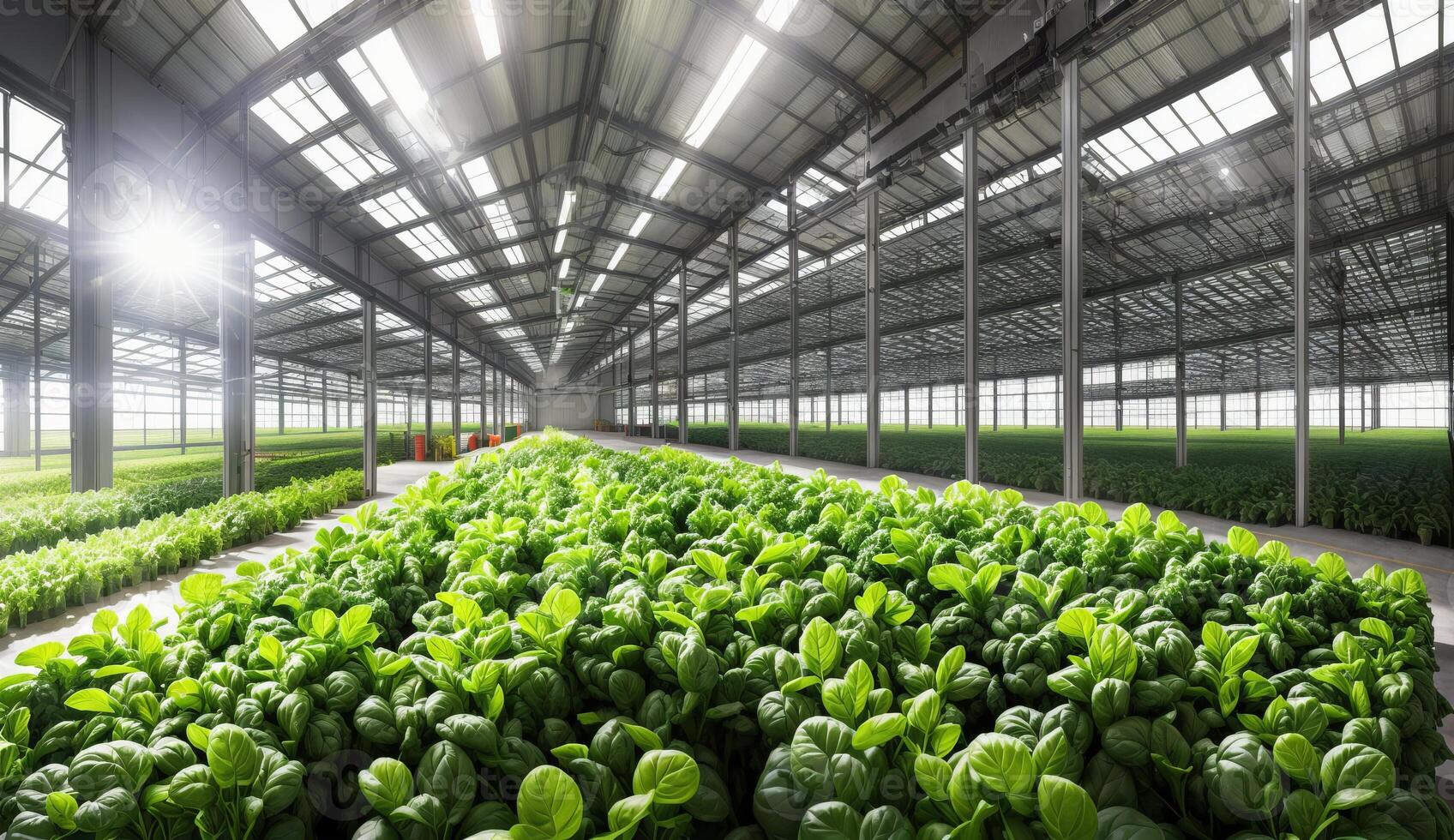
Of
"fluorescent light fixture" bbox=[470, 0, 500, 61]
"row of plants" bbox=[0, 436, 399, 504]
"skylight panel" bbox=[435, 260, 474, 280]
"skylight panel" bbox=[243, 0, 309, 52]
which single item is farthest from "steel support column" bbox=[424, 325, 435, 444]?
"fluorescent light fixture" bbox=[470, 0, 500, 61]

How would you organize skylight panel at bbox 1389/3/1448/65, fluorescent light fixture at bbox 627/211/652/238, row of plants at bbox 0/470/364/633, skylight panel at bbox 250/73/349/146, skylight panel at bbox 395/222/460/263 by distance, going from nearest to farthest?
row of plants at bbox 0/470/364/633
skylight panel at bbox 1389/3/1448/65
skylight panel at bbox 250/73/349/146
skylight panel at bbox 395/222/460/263
fluorescent light fixture at bbox 627/211/652/238

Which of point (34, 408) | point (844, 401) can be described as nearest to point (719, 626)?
point (34, 408)

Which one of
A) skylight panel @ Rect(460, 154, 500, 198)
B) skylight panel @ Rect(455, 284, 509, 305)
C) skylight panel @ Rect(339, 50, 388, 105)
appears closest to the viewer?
skylight panel @ Rect(339, 50, 388, 105)

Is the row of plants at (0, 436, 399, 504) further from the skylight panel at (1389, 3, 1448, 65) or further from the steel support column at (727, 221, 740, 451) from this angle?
the skylight panel at (1389, 3, 1448, 65)

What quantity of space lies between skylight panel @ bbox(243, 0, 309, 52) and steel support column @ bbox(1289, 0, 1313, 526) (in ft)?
31.5

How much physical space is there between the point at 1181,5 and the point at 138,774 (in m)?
9.60

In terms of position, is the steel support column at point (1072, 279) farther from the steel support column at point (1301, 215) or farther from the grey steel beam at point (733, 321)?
the grey steel beam at point (733, 321)

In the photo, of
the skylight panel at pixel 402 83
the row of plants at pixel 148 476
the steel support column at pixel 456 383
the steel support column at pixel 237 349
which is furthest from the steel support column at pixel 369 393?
the steel support column at pixel 456 383

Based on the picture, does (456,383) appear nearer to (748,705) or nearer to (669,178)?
(669,178)

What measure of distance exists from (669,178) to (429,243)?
566 centimetres

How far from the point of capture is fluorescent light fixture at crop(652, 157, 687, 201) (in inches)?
426

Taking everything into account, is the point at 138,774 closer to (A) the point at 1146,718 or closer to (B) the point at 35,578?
(A) the point at 1146,718

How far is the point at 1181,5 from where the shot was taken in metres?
5.92

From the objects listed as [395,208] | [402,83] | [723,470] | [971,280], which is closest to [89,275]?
[402,83]
